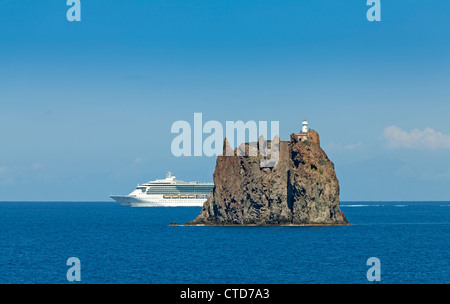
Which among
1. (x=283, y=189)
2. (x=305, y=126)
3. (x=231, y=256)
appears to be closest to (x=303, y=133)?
(x=305, y=126)

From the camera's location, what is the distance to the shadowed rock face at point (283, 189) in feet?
333

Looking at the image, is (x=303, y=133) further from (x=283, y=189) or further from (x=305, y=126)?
(x=283, y=189)

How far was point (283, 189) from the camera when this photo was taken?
340ft

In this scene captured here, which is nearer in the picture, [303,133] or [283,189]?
[283,189]

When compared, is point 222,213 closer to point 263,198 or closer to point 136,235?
point 263,198

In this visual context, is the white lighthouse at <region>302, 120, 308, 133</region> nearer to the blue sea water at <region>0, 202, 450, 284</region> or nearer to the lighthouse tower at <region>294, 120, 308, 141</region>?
the lighthouse tower at <region>294, 120, 308, 141</region>

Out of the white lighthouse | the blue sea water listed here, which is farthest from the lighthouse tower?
the blue sea water

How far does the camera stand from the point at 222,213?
108812mm

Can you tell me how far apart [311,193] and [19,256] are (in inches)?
1992

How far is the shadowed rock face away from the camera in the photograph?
102 m

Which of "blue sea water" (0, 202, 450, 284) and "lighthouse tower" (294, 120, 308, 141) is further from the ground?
"lighthouse tower" (294, 120, 308, 141)

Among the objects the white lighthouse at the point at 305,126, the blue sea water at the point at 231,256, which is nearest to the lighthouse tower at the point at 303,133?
the white lighthouse at the point at 305,126

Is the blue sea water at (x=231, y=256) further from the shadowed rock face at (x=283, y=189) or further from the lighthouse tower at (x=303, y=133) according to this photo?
the lighthouse tower at (x=303, y=133)
